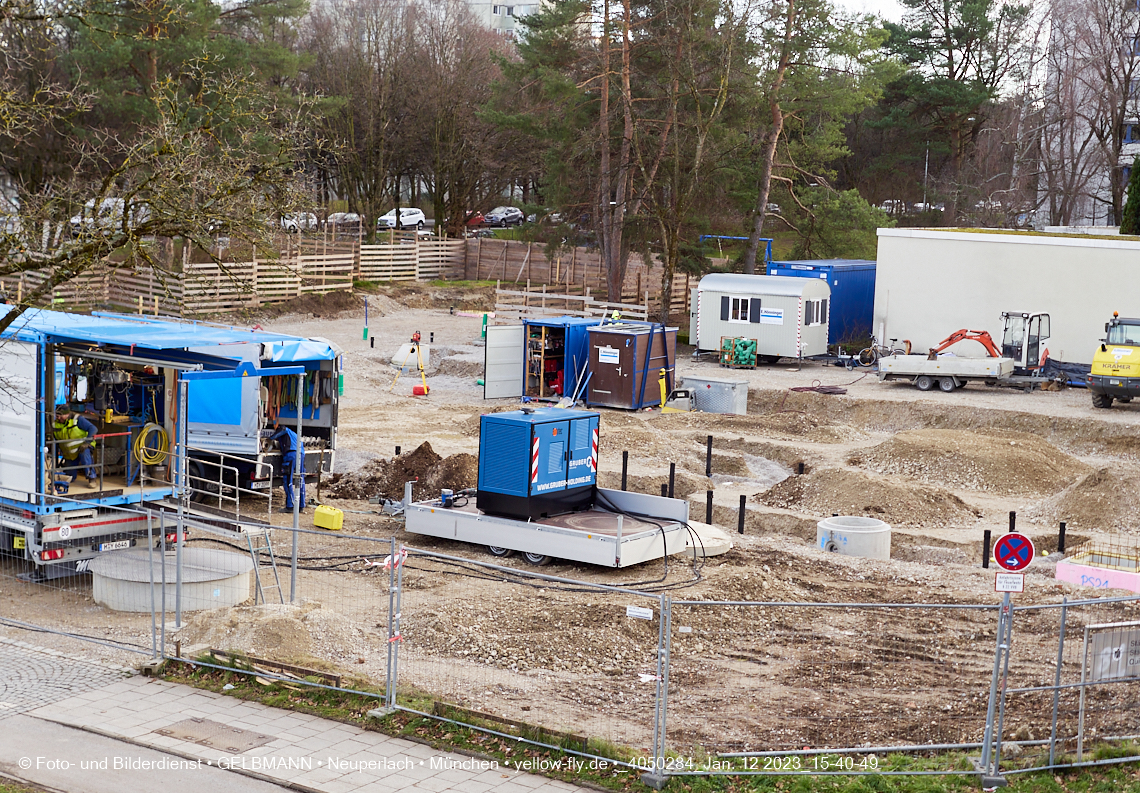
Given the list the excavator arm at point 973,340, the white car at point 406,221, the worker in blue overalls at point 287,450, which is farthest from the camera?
the white car at point 406,221

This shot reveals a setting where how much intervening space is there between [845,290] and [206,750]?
3415 cm

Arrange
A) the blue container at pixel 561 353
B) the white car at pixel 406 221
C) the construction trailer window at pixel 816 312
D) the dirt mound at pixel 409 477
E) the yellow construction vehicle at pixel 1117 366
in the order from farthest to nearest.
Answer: the white car at pixel 406 221 < the construction trailer window at pixel 816 312 < the blue container at pixel 561 353 < the yellow construction vehicle at pixel 1117 366 < the dirt mound at pixel 409 477

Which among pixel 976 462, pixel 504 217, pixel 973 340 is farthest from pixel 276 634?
pixel 504 217

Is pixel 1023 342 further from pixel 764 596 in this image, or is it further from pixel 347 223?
pixel 347 223

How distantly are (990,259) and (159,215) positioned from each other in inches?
1186

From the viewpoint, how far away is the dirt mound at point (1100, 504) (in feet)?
66.0

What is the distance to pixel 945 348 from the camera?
34656 millimetres

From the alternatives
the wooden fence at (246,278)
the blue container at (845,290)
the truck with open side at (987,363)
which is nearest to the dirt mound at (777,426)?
the truck with open side at (987,363)

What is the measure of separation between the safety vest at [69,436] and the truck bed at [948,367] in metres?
23.9

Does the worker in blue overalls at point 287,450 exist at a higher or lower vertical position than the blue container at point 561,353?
lower

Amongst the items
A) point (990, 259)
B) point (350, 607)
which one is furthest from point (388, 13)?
point (350, 607)

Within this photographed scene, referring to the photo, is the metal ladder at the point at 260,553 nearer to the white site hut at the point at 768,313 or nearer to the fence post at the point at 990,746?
the fence post at the point at 990,746

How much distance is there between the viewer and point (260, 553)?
16562mm

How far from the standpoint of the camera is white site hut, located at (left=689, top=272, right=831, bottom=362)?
37.4 m
